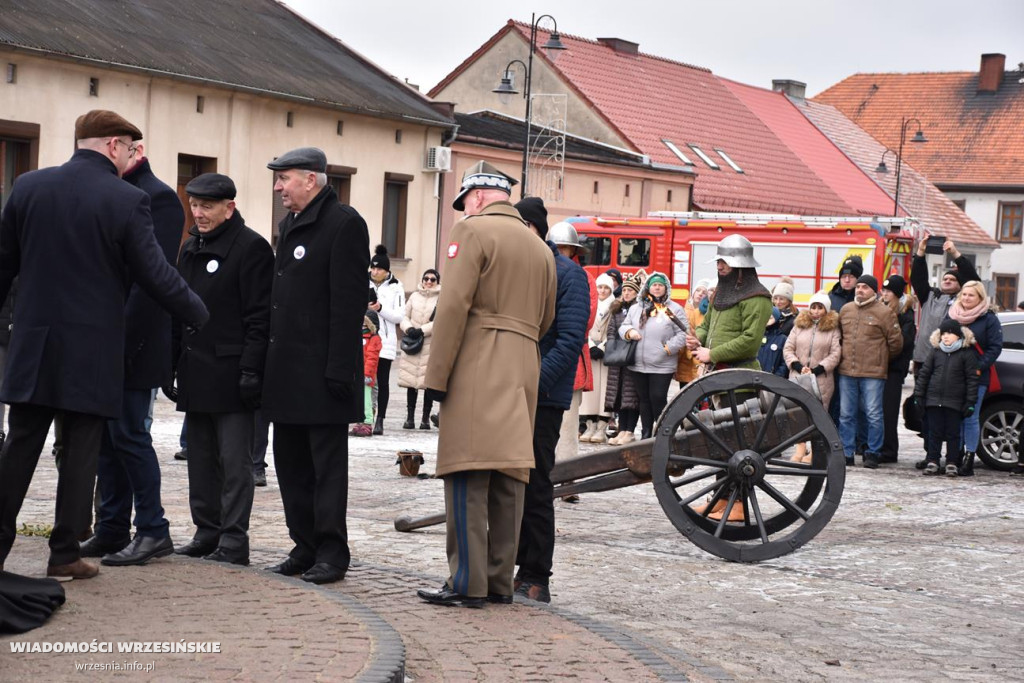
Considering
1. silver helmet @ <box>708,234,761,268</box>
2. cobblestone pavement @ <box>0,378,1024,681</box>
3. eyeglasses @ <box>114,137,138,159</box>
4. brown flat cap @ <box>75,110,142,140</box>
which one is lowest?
cobblestone pavement @ <box>0,378,1024,681</box>

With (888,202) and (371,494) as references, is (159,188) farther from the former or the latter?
(888,202)

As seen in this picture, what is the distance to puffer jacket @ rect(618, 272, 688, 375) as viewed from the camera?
14.9m

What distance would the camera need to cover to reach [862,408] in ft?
51.8

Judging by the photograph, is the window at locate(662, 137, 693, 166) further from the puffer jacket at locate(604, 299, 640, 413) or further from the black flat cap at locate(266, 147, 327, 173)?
the black flat cap at locate(266, 147, 327, 173)

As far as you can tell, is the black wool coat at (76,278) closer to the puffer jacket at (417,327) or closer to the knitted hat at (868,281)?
the knitted hat at (868,281)

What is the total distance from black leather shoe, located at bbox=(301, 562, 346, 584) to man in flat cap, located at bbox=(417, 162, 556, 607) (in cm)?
57

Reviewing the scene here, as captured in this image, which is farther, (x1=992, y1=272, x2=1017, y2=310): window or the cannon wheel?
(x1=992, y1=272, x2=1017, y2=310): window

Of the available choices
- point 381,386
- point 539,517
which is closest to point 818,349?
point 381,386

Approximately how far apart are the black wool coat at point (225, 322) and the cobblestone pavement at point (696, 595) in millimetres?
1009

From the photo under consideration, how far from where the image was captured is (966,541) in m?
10.8

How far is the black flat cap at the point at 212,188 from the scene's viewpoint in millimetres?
7789

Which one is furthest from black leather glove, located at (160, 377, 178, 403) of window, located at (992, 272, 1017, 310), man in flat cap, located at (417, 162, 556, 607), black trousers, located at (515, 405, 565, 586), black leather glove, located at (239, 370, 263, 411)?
window, located at (992, 272, 1017, 310)

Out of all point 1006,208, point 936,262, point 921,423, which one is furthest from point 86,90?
point 1006,208

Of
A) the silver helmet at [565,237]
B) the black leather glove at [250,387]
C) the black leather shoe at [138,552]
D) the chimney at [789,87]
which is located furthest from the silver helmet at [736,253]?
the chimney at [789,87]
